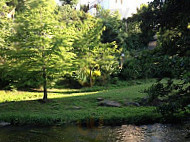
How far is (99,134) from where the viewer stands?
7254 millimetres

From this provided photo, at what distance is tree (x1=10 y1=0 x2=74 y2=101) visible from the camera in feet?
36.0

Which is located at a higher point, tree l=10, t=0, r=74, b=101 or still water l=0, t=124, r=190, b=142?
tree l=10, t=0, r=74, b=101

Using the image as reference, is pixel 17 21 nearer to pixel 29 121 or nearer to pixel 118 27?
pixel 29 121

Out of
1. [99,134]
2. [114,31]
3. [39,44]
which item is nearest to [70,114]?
[99,134]

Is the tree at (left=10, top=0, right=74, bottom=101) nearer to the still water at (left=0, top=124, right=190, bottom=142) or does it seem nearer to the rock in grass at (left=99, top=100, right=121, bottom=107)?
the rock in grass at (left=99, top=100, right=121, bottom=107)

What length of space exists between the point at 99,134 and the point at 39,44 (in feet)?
18.9

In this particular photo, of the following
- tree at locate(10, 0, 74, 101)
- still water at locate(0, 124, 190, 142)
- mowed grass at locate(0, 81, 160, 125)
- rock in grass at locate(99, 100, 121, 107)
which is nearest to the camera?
still water at locate(0, 124, 190, 142)

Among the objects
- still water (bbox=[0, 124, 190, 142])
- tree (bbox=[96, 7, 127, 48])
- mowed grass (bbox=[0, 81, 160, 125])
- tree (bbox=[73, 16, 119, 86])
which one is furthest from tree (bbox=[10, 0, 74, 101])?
tree (bbox=[96, 7, 127, 48])

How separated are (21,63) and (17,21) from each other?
2162 mm

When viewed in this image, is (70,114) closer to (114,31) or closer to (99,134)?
(99,134)

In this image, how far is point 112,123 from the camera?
27.9 feet

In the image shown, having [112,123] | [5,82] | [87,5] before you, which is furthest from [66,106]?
[87,5]

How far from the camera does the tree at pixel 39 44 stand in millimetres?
10969

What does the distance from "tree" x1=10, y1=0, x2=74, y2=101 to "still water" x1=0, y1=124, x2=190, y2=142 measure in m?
3.82
